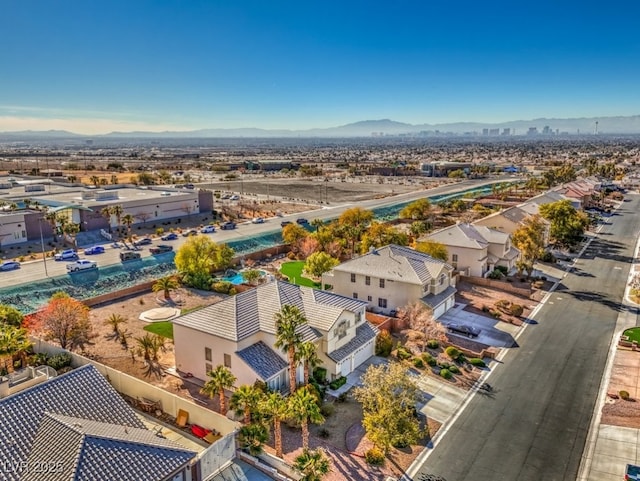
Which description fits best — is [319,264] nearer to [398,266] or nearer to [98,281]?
[398,266]

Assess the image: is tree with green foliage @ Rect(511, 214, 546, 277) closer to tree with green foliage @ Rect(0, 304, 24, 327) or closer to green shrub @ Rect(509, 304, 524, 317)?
green shrub @ Rect(509, 304, 524, 317)

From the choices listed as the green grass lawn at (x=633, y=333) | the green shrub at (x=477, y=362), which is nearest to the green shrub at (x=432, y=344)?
the green shrub at (x=477, y=362)

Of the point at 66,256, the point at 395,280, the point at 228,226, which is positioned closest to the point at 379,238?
the point at 395,280

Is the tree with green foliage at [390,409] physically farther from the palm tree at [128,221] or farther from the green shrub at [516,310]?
the palm tree at [128,221]

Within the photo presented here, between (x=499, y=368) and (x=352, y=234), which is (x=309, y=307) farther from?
(x=352, y=234)

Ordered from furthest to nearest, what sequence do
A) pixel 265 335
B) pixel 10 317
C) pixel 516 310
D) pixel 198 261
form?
pixel 198 261 < pixel 516 310 < pixel 10 317 < pixel 265 335

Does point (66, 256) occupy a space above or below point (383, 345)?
above

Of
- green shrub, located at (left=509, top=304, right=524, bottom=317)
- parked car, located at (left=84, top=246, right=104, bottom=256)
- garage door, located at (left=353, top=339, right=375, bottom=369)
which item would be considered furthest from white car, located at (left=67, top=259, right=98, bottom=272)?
green shrub, located at (left=509, top=304, right=524, bottom=317)

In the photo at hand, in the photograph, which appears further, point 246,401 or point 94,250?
point 94,250
